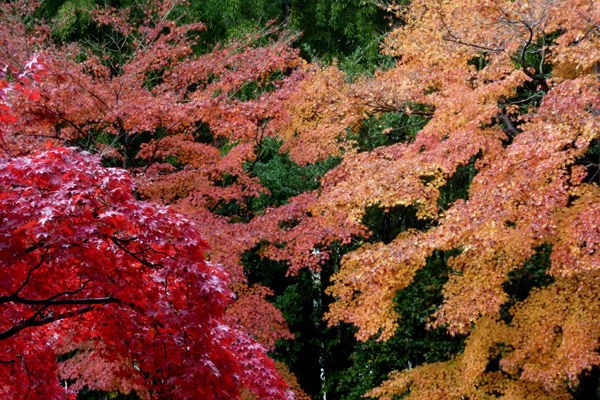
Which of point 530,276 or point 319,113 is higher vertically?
point 319,113

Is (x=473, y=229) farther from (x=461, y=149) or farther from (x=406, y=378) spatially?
(x=406, y=378)

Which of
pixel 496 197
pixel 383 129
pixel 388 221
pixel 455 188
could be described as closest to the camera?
pixel 496 197

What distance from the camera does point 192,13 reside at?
1188cm

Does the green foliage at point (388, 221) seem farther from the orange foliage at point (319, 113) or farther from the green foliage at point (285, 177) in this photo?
the orange foliage at point (319, 113)

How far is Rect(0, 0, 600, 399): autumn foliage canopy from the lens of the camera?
12.7ft

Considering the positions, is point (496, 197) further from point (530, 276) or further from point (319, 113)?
point (319, 113)

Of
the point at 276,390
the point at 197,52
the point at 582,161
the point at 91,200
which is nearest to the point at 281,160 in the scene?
the point at 197,52

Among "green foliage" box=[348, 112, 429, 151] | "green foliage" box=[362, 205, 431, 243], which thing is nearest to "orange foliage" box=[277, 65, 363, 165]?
"green foliage" box=[348, 112, 429, 151]

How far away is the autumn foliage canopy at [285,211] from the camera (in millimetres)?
3861

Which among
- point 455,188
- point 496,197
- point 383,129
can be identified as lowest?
point 455,188

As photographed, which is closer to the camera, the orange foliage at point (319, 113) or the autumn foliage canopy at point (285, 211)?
the autumn foliage canopy at point (285, 211)

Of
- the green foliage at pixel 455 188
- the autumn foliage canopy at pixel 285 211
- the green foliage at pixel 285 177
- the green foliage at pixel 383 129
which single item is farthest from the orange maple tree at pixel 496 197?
the green foliage at pixel 285 177

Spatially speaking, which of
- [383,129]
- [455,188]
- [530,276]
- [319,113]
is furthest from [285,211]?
[530,276]

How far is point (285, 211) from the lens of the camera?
880cm
